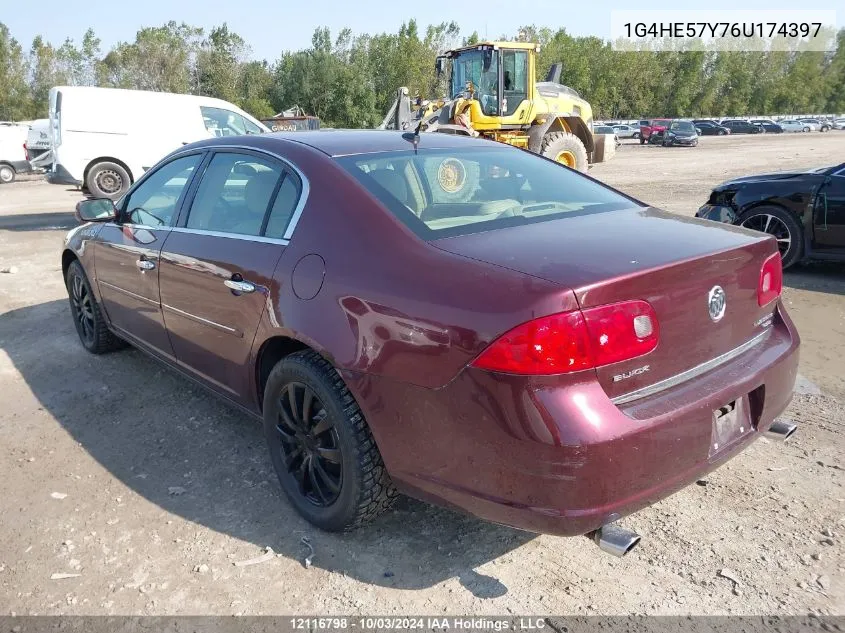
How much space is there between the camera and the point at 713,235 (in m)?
2.65

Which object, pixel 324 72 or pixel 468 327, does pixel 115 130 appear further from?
pixel 324 72

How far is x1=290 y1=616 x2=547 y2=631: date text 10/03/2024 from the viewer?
230 centimetres

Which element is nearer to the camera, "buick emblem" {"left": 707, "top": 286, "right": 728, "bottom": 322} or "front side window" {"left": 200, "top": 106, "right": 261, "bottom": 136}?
"buick emblem" {"left": 707, "top": 286, "right": 728, "bottom": 322}

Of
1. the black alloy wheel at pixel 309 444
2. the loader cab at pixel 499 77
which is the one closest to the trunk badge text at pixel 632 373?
the black alloy wheel at pixel 309 444

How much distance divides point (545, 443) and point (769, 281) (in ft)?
4.44

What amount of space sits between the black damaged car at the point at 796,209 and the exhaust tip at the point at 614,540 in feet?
17.1

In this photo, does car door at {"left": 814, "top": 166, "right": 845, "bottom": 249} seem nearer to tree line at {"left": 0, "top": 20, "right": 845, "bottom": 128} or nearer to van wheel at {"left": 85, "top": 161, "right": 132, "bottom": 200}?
van wheel at {"left": 85, "top": 161, "right": 132, "bottom": 200}

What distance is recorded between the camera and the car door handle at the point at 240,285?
2.95m

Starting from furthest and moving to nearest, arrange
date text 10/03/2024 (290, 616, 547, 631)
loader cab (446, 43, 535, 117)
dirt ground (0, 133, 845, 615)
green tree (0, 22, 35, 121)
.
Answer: green tree (0, 22, 35, 121)
loader cab (446, 43, 535, 117)
dirt ground (0, 133, 845, 615)
date text 10/03/2024 (290, 616, 547, 631)

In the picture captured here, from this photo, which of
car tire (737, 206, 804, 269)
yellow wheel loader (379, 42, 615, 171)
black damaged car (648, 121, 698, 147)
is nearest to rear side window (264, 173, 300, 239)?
car tire (737, 206, 804, 269)

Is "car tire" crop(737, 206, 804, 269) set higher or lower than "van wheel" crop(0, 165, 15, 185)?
lower

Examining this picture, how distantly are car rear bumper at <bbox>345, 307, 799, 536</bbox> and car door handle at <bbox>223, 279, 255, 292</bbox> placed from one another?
0.80 metres

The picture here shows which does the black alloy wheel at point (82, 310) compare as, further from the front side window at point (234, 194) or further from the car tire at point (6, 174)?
the car tire at point (6, 174)

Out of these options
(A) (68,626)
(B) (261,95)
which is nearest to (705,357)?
(A) (68,626)
